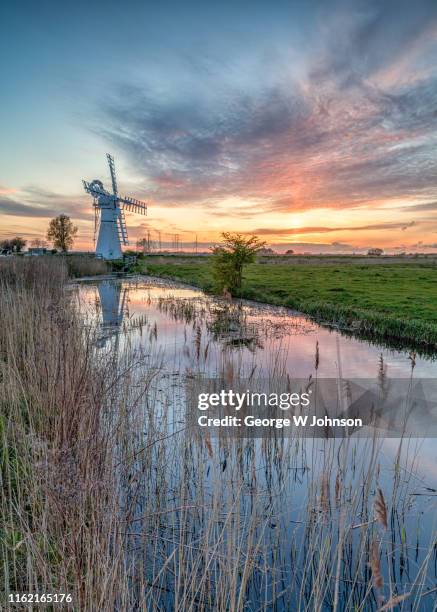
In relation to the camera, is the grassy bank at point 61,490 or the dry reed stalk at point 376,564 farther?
the grassy bank at point 61,490

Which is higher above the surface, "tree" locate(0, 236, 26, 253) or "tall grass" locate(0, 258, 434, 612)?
"tree" locate(0, 236, 26, 253)

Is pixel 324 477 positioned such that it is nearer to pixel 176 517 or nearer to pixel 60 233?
pixel 176 517

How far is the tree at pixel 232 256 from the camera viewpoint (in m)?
21.2

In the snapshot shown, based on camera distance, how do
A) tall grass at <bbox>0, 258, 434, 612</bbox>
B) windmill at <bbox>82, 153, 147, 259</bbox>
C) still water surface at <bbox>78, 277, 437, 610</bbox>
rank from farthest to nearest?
windmill at <bbox>82, 153, 147, 259</bbox>
still water surface at <bbox>78, 277, 437, 610</bbox>
tall grass at <bbox>0, 258, 434, 612</bbox>

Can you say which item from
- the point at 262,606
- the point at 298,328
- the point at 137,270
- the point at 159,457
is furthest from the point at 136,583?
the point at 137,270

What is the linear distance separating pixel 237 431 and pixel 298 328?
10.8 meters

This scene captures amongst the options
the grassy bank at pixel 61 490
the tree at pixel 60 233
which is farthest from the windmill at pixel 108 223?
the grassy bank at pixel 61 490

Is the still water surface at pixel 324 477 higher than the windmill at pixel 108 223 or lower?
lower

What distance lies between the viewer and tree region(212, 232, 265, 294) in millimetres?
21212

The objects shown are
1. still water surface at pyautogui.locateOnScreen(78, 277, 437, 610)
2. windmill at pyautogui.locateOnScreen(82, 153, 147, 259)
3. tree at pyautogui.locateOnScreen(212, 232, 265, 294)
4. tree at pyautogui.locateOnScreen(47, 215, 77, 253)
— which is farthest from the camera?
tree at pyautogui.locateOnScreen(47, 215, 77, 253)

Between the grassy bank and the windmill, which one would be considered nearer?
the grassy bank

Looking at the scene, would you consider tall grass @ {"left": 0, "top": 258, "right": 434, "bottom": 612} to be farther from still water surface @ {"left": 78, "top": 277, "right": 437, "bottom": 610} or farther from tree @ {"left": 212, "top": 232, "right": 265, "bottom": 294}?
tree @ {"left": 212, "top": 232, "right": 265, "bottom": 294}

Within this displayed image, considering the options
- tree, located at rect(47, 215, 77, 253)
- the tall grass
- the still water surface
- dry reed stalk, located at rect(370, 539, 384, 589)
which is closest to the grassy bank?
the tall grass

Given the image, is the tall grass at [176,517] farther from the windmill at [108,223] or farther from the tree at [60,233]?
the tree at [60,233]
